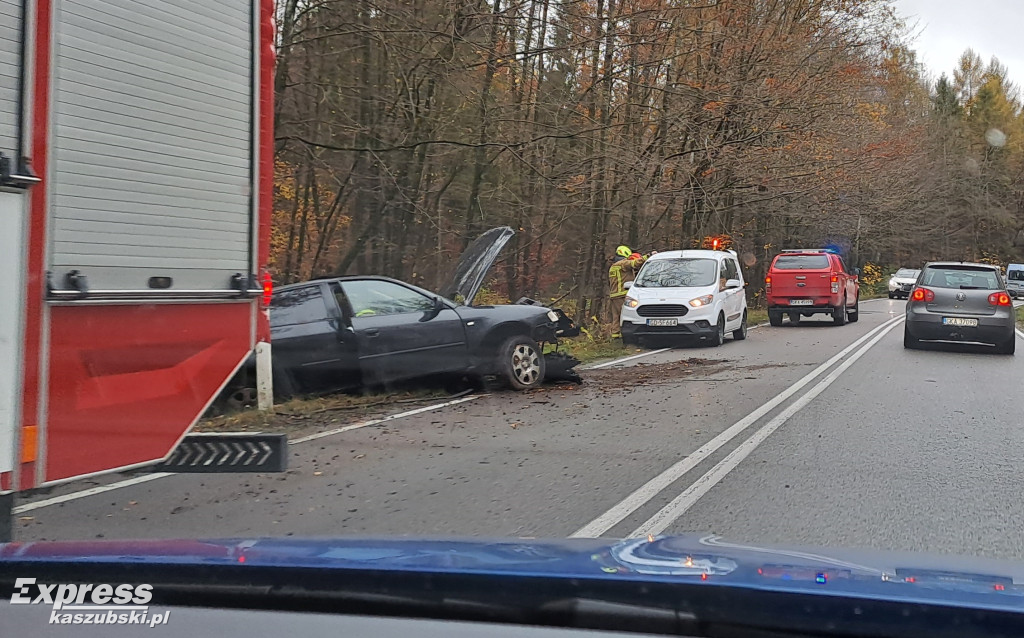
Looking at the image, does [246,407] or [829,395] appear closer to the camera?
[246,407]

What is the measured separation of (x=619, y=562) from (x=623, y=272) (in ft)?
55.6

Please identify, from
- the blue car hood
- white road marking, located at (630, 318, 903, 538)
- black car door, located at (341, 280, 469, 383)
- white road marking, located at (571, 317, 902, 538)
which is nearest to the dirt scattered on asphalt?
white road marking, located at (571, 317, 902, 538)

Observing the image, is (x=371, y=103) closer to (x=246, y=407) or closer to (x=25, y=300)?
(x=246, y=407)

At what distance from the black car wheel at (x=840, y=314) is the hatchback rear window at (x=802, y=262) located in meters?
1.16

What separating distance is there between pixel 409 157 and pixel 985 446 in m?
12.6

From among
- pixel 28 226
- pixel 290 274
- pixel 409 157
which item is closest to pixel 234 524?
pixel 28 226

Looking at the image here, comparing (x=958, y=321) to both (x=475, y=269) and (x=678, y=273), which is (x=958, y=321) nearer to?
(x=678, y=273)

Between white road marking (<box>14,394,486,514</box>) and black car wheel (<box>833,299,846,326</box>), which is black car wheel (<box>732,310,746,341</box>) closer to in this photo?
black car wheel (<box>833,299,846,326</box>)

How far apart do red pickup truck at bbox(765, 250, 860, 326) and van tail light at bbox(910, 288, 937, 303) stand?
6.76 m

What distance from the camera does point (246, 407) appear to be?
30.3 feet

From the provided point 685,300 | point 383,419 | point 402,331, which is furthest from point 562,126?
point 383,419

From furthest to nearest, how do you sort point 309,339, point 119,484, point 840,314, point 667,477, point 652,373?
point 840,314
point 652,373
point 309,339
point 667,477
point 119,484

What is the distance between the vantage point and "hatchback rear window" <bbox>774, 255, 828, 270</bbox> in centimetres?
2294

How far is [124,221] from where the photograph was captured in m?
4.03
